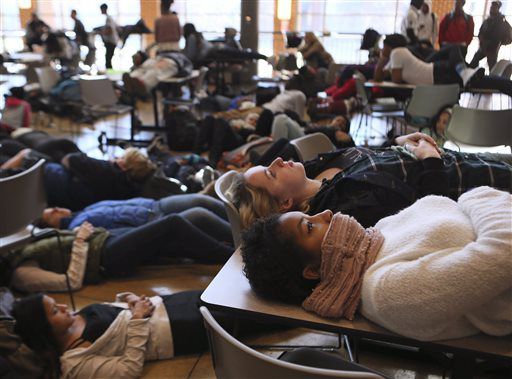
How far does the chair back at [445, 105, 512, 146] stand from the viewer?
3.44 metres

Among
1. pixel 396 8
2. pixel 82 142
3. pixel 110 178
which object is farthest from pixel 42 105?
pixel 396 8

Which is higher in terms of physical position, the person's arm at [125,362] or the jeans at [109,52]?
the jeans at [109,52]

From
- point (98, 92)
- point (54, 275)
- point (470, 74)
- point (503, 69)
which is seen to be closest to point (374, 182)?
point (54, 275)

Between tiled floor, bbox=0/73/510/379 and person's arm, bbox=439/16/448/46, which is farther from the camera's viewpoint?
person's arm, bbox=439/16/448/46

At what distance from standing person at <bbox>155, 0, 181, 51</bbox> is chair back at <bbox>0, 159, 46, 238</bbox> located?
5164 millimetres

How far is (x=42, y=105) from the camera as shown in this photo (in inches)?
264

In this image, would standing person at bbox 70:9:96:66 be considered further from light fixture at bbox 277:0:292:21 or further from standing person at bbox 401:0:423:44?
standing person at bbox 401:0:423:44

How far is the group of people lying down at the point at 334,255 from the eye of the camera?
3.50ft

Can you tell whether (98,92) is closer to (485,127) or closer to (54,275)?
(54,275)

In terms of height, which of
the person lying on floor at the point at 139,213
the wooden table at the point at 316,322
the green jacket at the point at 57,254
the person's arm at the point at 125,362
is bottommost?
the person's arm at the point at 125,362

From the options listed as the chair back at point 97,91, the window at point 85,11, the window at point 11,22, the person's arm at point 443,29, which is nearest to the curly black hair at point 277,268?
the chair back at point 97,91

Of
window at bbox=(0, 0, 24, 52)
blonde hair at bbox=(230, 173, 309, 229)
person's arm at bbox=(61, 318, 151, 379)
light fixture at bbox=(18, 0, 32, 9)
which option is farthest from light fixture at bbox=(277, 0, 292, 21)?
person's arm at bbox=(61, 318, 151, 379)

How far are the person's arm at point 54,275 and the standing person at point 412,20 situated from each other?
216 inches

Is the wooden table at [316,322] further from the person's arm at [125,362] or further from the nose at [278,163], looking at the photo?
the person's arm at [125,362]
